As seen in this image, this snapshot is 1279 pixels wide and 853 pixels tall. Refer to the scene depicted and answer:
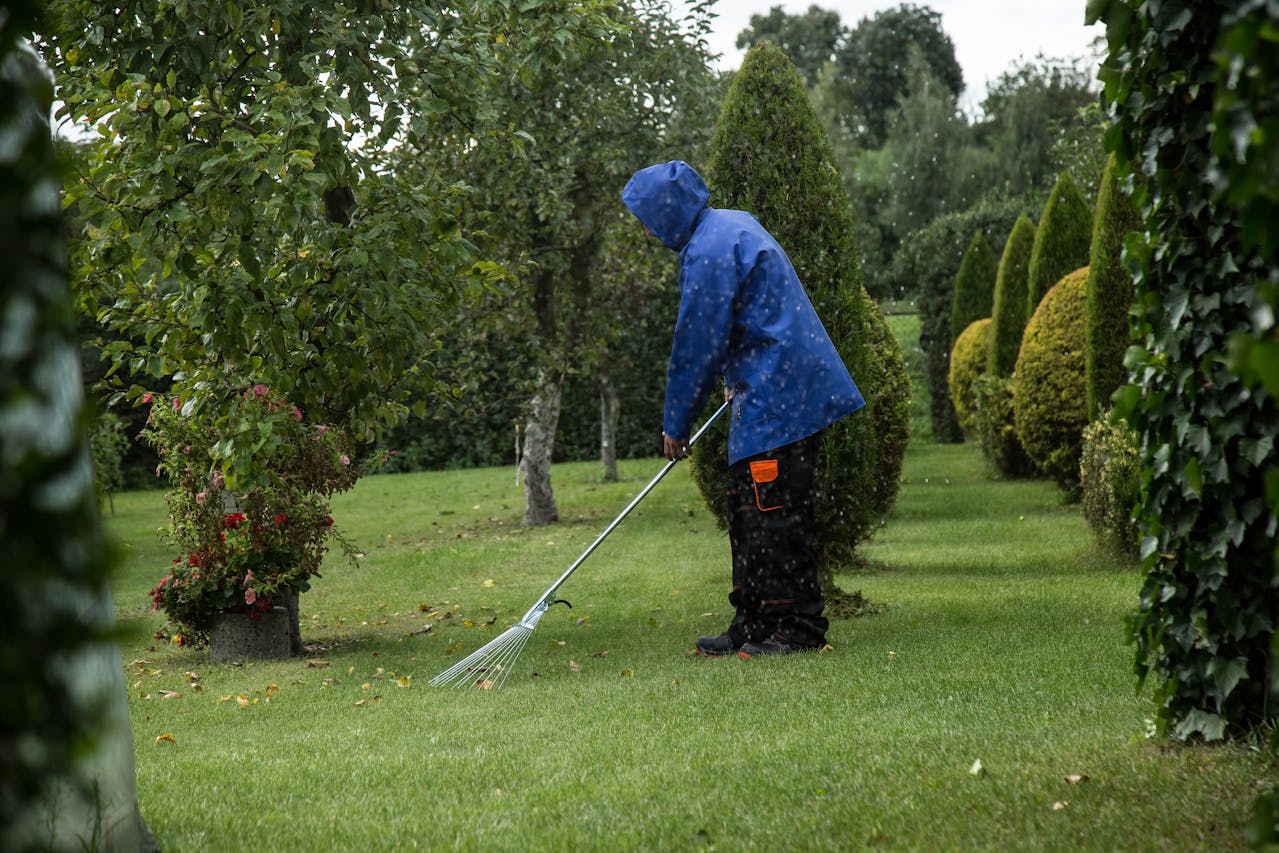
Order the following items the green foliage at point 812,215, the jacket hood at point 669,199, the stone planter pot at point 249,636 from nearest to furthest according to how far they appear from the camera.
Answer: the jacket hood at point 669,199 < the stone planter pot at point 249,636 < the green foliage at point 812,215

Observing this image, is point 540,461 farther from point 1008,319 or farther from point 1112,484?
point 1112,484

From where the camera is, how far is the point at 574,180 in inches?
462

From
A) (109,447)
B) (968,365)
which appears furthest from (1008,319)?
(109,447)

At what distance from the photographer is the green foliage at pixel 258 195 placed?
4980 mm

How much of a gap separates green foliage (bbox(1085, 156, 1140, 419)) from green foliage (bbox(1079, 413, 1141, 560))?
3.46ft

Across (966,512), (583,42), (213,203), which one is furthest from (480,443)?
(213,203)

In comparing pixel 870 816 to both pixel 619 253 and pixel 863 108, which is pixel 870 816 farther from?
pixel 863 108

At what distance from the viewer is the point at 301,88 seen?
4.98 m

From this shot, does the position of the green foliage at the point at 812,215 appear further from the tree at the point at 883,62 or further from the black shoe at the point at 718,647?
the tree at the point at 883,62

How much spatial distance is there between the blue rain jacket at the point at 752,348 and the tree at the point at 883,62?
45.3 meters

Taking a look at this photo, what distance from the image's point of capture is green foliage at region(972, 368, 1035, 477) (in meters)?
14.0

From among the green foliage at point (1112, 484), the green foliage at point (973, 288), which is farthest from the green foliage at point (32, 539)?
the green foliage at point (973, 288)

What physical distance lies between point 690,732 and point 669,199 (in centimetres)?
262

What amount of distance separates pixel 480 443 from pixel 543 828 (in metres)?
19.7
